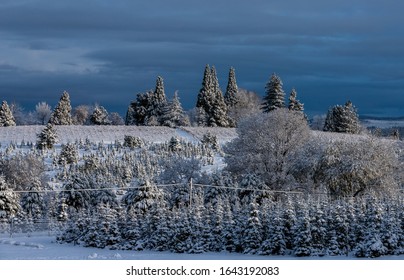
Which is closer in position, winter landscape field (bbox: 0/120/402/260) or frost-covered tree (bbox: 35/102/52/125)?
winter landscape field (bbox: 0/120/402/260)

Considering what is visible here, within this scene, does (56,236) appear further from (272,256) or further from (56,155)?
(56,155)

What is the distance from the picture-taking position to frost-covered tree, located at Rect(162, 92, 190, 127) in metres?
73.9

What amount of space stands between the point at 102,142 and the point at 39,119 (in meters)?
56.9

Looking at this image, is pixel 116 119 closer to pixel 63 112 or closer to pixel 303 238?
pixel 63 112

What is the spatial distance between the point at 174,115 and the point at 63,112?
13633 millimetres

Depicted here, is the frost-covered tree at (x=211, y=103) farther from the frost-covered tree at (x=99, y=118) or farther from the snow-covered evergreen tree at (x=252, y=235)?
the snow-covered evergreen tree at (x=252, y=235)

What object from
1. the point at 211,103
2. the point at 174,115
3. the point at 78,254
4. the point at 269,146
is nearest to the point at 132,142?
the point at 269,146

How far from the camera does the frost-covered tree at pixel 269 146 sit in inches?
1512

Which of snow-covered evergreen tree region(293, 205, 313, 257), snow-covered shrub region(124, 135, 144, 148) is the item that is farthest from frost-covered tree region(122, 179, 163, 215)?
snow-covered shrub region(124, 135, 144, 148)

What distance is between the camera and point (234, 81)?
90625mm

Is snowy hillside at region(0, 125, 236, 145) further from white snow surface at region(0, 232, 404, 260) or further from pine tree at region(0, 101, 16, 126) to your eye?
white snow surface at region(0, 232, 404, 260)

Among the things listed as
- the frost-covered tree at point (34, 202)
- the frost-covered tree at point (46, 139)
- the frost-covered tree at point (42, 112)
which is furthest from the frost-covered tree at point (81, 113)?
the frost-covered tree at point (34, 202)

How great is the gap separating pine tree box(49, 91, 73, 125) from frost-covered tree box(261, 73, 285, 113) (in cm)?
2255

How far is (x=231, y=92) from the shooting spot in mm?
89750
